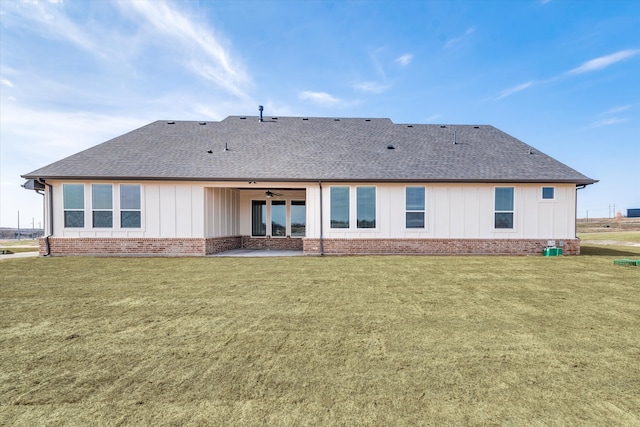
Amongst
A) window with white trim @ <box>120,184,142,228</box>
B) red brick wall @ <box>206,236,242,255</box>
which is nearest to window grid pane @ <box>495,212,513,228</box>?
red brick wall @ <box>206,236,242,255</box>

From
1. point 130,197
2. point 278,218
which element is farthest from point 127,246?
point 278,218

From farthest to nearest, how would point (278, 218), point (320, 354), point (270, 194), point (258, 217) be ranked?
point (258, 217), point (278, 218), point (270, 194), point (320, 354)

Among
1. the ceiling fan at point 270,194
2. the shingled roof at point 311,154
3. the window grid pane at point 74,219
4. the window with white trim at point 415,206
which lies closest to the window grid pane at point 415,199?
the window with white trim at point 415,206

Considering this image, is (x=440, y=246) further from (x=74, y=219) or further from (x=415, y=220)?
Answer: (x=74, y=219)

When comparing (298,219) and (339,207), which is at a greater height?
(339,207)

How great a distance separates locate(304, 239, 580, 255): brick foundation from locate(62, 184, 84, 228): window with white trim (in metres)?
9.50

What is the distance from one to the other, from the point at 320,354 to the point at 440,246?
10393 mm

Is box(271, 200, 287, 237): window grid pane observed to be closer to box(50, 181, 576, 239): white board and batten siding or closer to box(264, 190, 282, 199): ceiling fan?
box(264, 190, 282, 199): ceiling fan

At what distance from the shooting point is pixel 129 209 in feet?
40.5

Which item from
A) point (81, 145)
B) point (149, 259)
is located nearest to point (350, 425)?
point (149, 259)

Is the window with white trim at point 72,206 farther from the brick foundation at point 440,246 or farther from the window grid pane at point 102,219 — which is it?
the brick foundation at point 440,246

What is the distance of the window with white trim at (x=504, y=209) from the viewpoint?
12.6 meters

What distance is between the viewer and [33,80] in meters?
14.3

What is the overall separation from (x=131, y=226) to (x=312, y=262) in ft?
25.6
